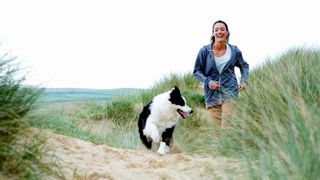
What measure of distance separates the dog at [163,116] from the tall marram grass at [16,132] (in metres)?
3.32

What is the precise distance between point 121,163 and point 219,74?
2110 millimetres

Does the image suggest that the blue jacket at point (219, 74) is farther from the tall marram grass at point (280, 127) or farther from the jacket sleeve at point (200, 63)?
the tall marram grass at point (280, 127)

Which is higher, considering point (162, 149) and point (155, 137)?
point (155, 137)

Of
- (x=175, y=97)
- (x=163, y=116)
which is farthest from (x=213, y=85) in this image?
(x=163, y=116)

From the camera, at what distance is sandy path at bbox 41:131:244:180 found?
595cm

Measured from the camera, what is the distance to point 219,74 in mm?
8391

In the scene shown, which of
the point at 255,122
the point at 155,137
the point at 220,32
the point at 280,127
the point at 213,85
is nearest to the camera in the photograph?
the point at 280,127

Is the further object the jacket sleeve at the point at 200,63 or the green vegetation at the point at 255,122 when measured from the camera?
the jacket sleeve at the point at 200,63

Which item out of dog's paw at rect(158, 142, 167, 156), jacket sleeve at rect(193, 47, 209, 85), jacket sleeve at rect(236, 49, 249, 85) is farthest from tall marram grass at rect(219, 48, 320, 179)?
dog's paw at rect(158, 142, 167, 156)

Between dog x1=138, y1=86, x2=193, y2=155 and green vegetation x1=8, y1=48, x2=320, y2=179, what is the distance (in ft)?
1.65

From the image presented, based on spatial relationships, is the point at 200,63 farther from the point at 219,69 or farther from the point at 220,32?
the point at 220,32

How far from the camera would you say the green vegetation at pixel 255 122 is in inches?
171

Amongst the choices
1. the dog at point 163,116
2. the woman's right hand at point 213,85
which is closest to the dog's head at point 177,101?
the dog at point 163,116

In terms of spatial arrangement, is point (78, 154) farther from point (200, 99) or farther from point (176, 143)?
point (200, 99)
